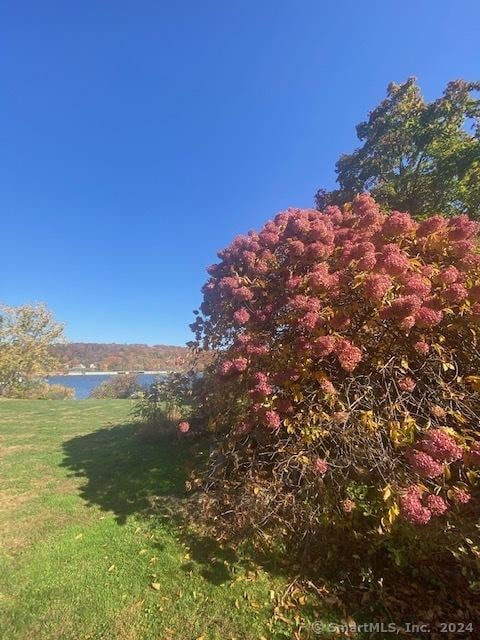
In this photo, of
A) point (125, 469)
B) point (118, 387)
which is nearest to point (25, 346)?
point (118, 387)

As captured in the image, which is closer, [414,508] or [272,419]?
[414,508]

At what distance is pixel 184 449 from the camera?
24.9 feet

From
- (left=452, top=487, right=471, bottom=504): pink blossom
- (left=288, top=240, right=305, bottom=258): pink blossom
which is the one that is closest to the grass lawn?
(left=452, top=487, right=471, bottom=504): pink blossom

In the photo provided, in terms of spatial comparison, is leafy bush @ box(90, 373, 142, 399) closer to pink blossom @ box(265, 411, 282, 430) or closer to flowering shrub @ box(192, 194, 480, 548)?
flowering shrub @ box(192, 194, 480, 548)

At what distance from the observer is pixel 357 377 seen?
3.56 m

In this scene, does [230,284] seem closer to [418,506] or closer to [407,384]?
[407,384]

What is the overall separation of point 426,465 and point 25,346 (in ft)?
85.2

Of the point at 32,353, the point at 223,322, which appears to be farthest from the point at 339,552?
the point at 32,353

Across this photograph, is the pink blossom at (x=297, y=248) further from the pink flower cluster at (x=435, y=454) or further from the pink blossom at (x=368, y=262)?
the pink flower cluster at (x=435, y=454)

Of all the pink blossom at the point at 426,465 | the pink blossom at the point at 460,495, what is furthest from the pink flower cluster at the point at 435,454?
the pink blossom at the point at 460,495

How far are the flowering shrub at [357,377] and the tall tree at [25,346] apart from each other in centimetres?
2232

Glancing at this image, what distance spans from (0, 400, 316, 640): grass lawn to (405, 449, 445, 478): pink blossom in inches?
75.4

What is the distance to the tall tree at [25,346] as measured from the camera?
71.1 feet

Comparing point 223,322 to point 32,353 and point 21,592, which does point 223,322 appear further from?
point 32,353
